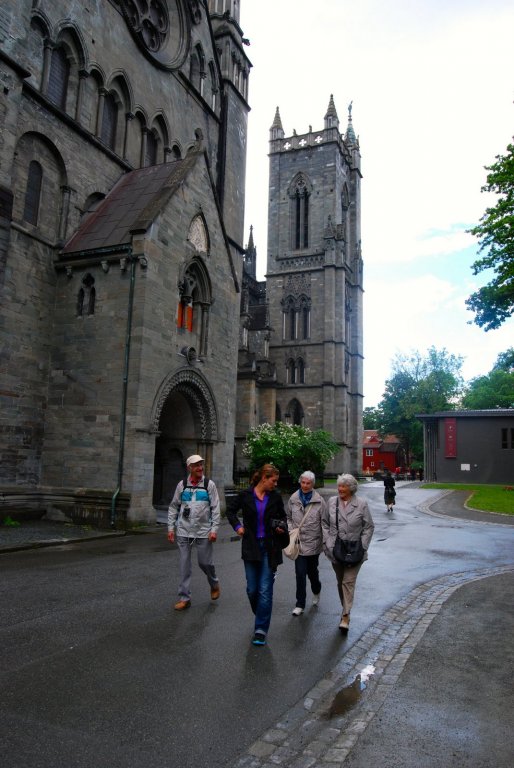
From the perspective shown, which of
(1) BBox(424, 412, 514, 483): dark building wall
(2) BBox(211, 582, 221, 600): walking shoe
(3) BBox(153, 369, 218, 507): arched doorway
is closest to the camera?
(2) BBox(211, 582, 221, 600): walking shoe

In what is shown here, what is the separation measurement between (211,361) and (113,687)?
1490 cm

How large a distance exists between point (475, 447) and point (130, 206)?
109ft

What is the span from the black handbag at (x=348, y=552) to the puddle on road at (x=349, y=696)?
51.9 inches

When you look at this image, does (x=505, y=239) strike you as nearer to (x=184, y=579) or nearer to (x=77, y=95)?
(x=77, y=95)

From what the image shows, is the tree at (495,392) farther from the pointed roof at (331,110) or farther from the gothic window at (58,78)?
the gothic window at (58,78)

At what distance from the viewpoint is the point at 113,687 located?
177 inches

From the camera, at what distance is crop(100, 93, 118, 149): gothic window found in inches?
748

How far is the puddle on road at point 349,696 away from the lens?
426cm

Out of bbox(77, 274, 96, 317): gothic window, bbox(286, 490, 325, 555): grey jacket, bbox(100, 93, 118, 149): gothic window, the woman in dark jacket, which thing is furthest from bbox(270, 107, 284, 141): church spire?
the woman in dark jacket

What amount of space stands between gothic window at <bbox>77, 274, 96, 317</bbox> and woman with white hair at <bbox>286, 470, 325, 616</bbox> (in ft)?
35.2

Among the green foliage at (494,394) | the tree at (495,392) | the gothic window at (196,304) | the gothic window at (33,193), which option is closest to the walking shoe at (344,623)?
the gothic window at (196,304)

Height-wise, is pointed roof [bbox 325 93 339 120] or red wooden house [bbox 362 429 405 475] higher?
pointed roof [bbox 325 93 339 120]

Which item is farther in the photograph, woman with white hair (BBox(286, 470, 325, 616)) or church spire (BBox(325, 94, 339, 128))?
church spire (BBox(325, 94, 339, 128))

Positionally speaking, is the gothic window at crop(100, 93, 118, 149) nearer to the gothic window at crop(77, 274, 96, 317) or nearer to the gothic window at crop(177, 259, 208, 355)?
the gothic window at crop(177, 259, 208, 355)
